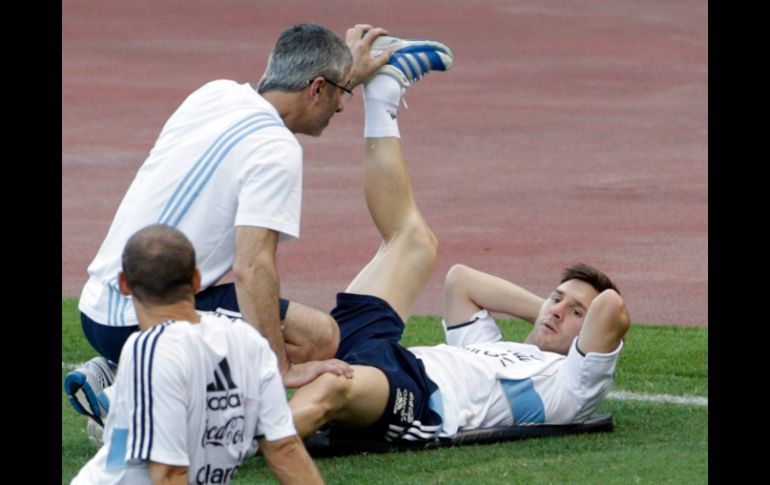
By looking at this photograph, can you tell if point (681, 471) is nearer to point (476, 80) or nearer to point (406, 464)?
point (406, 464)

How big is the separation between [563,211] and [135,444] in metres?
8.73

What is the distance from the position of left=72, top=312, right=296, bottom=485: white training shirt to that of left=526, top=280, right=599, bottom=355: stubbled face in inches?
99.7

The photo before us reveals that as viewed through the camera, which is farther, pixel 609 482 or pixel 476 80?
pixel 476 80

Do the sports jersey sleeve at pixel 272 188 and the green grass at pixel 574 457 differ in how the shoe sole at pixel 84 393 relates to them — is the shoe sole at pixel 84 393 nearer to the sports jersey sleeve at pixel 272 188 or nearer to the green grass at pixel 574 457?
the green grass at pixel 574 457

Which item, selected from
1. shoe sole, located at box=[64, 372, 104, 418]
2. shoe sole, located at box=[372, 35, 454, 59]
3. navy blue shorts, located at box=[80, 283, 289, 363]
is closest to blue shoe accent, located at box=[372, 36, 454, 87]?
shoe sole, located at box=[372, 35, 454, 59]

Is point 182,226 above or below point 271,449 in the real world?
above

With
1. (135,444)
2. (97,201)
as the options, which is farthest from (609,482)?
(97,201)

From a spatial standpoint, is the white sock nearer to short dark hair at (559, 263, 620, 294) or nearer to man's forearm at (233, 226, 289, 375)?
short dark hair at (559, 263, 620, 294)

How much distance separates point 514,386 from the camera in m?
5.80

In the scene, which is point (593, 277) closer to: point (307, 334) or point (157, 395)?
point (307, 334)

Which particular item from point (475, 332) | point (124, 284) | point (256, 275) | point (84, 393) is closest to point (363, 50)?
point (475, 332)

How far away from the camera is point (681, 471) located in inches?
199

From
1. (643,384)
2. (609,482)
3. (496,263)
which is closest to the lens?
(609,482)

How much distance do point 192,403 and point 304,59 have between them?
6.26 feet
